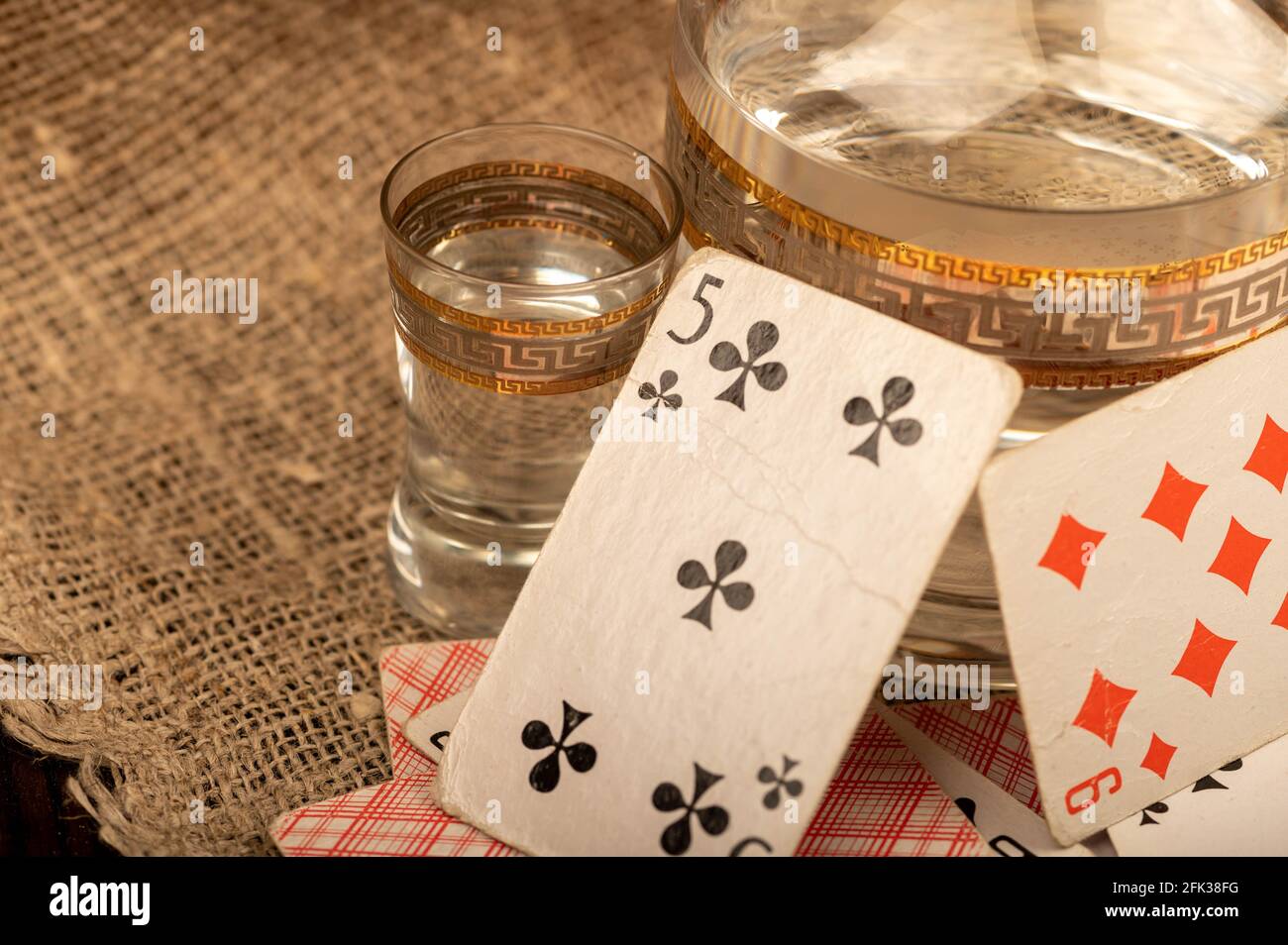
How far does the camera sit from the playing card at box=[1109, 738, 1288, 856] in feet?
2.64

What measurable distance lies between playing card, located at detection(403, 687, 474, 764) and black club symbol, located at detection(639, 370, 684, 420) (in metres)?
0.20

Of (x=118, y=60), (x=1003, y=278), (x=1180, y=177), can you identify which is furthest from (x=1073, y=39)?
(x=118, y=60)

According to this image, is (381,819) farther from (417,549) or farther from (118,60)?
(118,60)

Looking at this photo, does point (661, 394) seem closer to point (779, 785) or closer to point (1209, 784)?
point (779, 785)

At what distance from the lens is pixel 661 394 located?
809 mm

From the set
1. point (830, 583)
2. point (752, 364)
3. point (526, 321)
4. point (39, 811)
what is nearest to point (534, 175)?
point (526, 321)

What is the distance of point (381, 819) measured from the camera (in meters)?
0.81

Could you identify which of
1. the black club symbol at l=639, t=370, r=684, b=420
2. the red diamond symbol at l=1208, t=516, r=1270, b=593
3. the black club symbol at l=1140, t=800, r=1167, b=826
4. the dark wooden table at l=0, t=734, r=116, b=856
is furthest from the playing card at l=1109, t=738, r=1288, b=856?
the dark wooden table at l=0, t=734, r=116, b=856

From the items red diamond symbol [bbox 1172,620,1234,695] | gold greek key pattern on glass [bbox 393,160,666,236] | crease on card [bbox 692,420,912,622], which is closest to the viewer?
crease on card [bbox 692,420,912,622]

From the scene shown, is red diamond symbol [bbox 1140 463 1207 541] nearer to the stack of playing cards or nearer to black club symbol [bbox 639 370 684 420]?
the stack of playing cards

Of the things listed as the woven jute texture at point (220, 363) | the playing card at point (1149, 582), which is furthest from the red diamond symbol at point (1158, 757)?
the woven jute texture at point (220, 363)

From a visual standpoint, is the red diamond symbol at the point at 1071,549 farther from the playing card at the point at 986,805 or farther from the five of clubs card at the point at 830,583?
the playing card at the point at 986,805

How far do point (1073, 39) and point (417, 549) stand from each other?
53 centimetres

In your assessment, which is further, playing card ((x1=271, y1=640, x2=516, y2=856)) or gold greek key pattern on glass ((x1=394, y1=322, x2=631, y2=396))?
gold greek key pattern on glass ((x1=394, y1=322, x2=631, y2=396))
